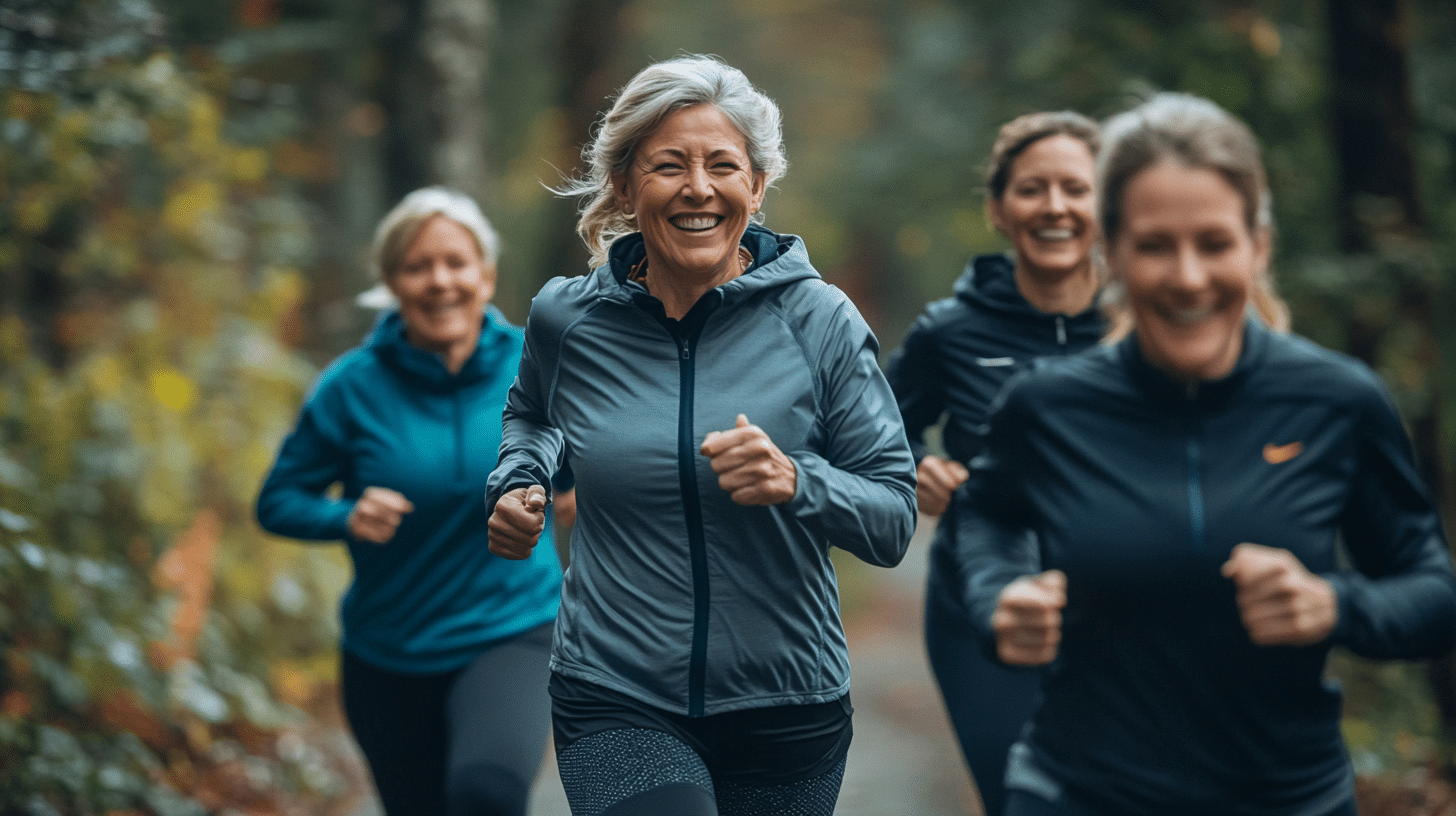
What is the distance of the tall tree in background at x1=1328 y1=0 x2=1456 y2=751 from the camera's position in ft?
23.3

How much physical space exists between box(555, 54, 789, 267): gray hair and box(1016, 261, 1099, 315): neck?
133 centimetres

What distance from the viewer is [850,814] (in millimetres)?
7516

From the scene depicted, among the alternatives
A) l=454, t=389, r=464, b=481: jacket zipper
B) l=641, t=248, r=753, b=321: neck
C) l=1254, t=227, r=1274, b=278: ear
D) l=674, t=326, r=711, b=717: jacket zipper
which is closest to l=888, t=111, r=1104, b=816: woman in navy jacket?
l=641, t=248, r=753, b=321: neck

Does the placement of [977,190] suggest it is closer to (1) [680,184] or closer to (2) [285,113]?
(1) [680,184]

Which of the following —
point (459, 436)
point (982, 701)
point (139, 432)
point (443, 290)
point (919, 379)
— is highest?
point (443, 290)

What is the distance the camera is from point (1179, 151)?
2449mm

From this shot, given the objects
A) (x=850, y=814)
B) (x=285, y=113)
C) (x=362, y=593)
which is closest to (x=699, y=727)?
(x=362, y=593)

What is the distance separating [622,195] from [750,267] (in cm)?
40

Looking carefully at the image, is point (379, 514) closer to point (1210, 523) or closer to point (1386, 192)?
point (1210, 523)

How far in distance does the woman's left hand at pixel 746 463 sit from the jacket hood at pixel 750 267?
0.43 metres

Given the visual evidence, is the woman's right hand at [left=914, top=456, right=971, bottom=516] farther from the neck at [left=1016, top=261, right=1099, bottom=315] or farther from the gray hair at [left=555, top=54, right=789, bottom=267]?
the gray hair at [left=555, top=54, right=789, bottom=267]

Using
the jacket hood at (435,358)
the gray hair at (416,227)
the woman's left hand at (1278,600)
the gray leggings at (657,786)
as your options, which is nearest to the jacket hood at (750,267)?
the gray leggings at (657,786)

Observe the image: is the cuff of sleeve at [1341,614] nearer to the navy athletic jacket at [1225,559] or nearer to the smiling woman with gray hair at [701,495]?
the navy athletic jacket at [1225,559]

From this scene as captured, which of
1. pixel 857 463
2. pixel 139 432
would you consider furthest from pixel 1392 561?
pixel 139 432
